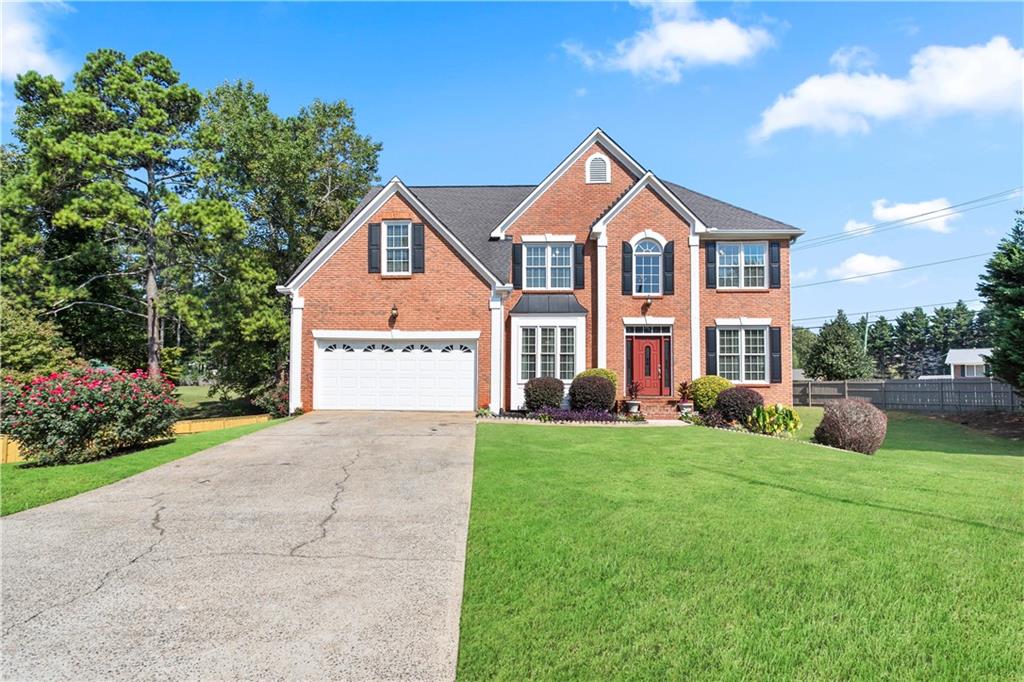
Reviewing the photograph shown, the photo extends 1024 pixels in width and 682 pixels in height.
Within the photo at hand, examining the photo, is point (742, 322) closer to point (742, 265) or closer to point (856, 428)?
point (742, 265)

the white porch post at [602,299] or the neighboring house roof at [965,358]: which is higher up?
the white porch post at [602,299]

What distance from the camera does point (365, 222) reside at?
1953cm

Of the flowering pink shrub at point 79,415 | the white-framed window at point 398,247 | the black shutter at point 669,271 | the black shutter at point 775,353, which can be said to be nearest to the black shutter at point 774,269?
the black shutter at point 775,353

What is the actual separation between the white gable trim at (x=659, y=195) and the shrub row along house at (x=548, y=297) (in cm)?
5

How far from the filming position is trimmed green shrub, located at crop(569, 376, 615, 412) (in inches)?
714

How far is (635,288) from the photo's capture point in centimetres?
2066

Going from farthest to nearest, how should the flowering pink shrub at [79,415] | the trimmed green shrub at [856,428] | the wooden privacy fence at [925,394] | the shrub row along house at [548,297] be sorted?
the wooden privacy fence at [925,394] → the shrub row along house at [548,297] → the trimmed green shrub at [856,428] → the flowering pink shrub at [79,415]

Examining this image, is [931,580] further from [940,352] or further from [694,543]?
[940,352]

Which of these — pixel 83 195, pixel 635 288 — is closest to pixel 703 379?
pixel 635 288

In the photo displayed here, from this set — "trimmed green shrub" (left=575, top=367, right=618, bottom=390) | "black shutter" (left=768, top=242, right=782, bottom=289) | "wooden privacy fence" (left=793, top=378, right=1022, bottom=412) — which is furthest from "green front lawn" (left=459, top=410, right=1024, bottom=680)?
"wooden privacy fence" (left=793, top=378, right=1022, bottom=412)

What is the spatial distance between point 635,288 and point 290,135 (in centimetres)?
2052

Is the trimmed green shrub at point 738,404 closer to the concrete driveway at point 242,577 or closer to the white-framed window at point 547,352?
the white-framed window at point 547,352

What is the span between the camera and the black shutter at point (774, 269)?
20.8 metres

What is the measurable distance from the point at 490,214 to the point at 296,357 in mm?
9871
